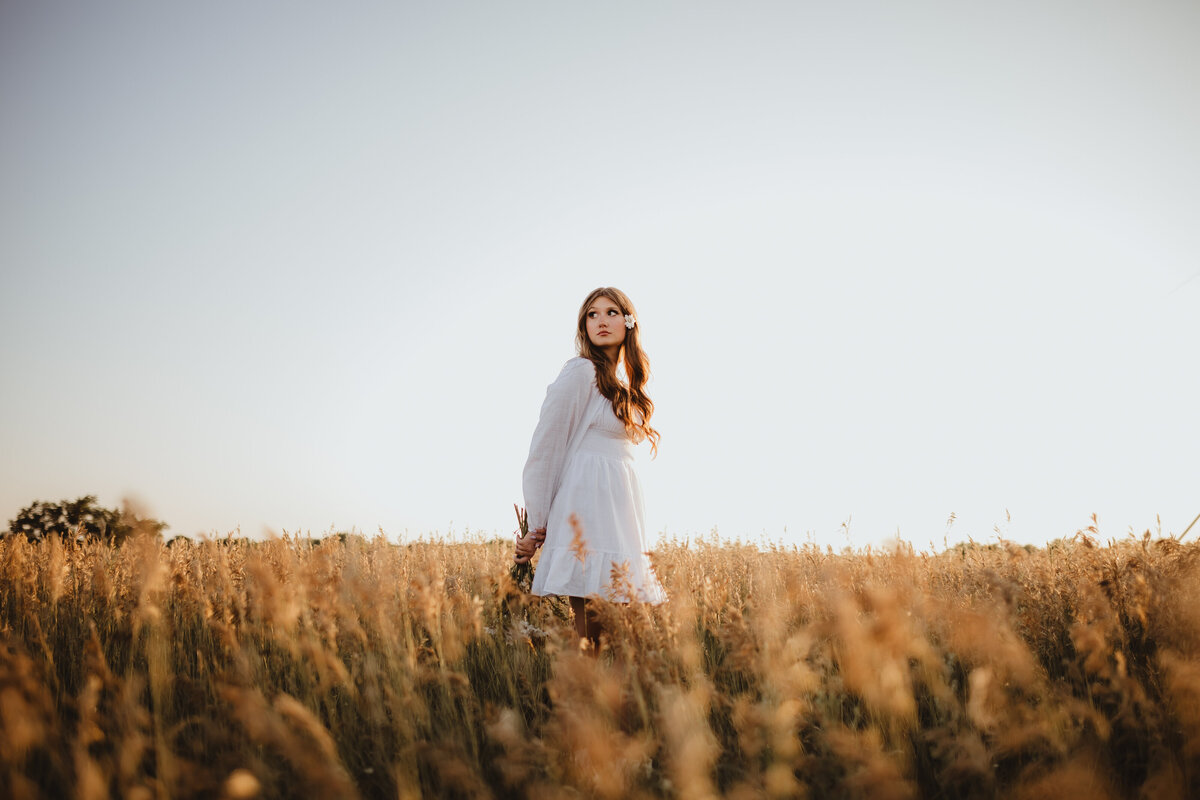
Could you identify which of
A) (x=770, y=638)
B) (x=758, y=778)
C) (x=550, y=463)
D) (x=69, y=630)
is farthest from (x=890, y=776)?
(x=69, y=630)

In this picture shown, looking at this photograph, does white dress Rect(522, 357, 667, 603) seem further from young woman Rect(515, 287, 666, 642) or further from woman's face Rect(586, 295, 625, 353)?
woman's face Rect(586, 295, 625, 353)

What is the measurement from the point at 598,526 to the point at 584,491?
0.20m

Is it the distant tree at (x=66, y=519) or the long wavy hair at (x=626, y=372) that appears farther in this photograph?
the distant tree at (x=66, y=519)

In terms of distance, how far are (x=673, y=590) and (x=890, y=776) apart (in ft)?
6.26

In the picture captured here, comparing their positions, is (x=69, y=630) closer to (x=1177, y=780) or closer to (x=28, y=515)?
(x=1177, y=780)

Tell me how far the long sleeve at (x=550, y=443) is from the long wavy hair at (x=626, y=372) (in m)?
0.19

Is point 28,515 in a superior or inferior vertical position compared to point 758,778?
superior

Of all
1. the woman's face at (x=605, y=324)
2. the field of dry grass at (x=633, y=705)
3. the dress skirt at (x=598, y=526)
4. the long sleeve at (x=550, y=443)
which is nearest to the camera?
the field of dry grass at (x=633, y=705)

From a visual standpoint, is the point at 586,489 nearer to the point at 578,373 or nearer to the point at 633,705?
the point at 578,373

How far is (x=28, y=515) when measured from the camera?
12.2 meters

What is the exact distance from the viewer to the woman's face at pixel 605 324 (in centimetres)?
357

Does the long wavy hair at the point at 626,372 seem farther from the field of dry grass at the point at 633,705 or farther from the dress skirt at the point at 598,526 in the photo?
the field of dry grass at the point at 633,705

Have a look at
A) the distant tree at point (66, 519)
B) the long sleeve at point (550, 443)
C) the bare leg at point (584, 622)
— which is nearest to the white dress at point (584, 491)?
the long sleeve at point (550, 443)

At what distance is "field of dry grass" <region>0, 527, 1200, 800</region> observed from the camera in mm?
1735
